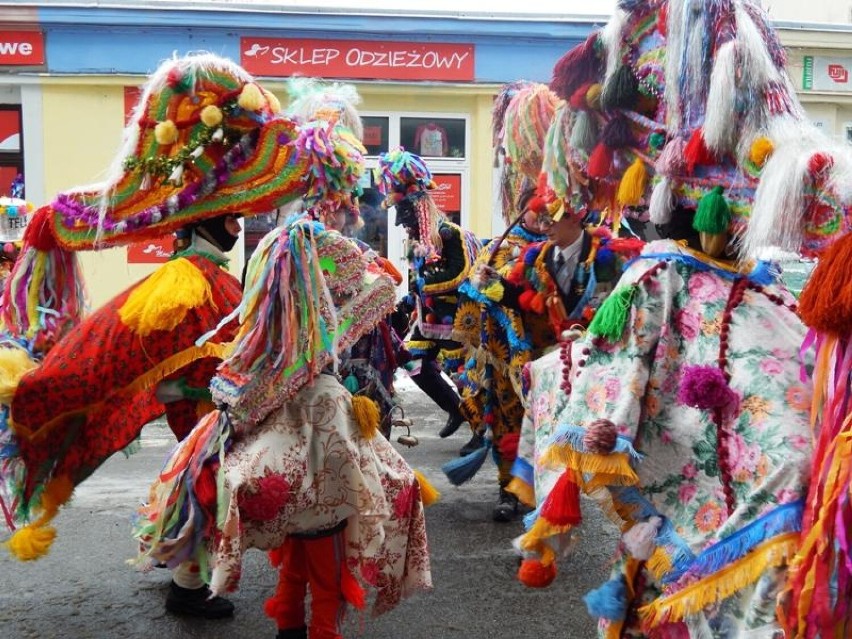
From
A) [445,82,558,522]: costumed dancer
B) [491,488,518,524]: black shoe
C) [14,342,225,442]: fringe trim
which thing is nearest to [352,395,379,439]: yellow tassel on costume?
[14,342,225,442]: fringe trim

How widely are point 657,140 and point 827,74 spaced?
12629 millimetres

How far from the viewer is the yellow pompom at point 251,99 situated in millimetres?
3932

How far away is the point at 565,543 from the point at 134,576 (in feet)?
8.56

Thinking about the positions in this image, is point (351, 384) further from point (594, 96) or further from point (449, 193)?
point (449, 193)

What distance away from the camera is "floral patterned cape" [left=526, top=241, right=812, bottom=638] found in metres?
2.40

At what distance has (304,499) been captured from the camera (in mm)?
3221

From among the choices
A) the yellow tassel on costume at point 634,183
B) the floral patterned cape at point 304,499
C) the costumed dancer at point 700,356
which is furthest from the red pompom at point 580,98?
the floral patterned cape at point 304,499

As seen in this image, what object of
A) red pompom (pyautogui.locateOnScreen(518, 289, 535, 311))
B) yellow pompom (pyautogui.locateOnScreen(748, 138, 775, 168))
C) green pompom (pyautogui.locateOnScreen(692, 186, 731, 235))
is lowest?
red pompom (pyautogui.locateOnScreen(518, 289, 535, 311))

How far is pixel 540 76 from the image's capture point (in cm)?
1374

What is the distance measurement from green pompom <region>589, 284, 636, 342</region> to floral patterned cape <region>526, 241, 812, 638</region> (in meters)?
0.02

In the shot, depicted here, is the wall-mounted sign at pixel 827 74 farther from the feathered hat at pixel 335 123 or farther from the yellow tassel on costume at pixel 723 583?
the yellow tassel on costume at pixel 723 583

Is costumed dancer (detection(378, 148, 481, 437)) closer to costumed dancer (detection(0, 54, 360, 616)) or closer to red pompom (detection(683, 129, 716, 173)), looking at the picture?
costumed dancer (detection(0, 54, 360, 616))

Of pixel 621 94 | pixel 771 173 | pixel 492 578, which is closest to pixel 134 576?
pixel 492 578

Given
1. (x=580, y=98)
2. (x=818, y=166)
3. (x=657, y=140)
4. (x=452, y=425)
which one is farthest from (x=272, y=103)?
(x=452, y=425)
